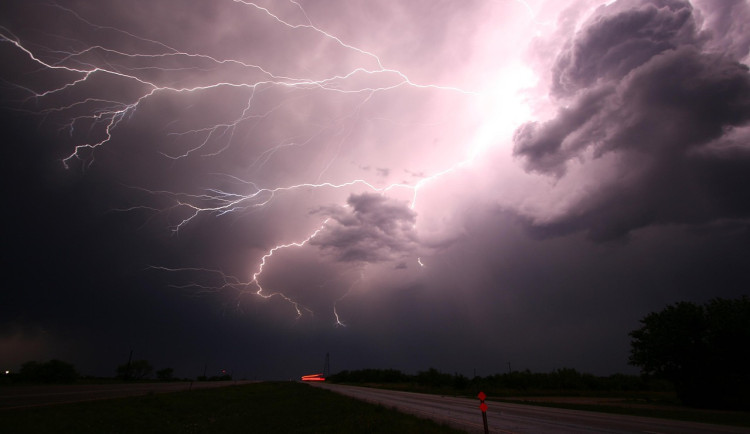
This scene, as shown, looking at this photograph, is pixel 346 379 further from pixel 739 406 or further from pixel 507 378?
pixel 739 406

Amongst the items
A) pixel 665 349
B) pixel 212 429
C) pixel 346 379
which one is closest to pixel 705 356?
pixel 665 349

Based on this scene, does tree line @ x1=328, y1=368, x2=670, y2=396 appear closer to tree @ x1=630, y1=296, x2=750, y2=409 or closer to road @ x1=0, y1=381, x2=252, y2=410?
tree @ x1=630, y1=296, x2=750, y2=409

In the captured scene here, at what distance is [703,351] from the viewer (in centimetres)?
2655

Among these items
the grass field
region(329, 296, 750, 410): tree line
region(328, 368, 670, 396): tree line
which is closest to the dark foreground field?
the grass field

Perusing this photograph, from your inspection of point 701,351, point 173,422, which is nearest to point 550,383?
point 701,351

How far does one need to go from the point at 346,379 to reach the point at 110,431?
437 feet

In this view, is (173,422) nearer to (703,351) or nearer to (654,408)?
(654,408)

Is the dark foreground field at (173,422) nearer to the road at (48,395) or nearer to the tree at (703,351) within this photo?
the road at (48,395)

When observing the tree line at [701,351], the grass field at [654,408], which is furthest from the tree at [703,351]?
Result: the grass field at [654,408]

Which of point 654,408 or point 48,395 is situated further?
point 654,408

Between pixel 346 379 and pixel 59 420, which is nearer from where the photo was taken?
pixel 59 420

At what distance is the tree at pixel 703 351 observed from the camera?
24656mm

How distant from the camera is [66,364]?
200 feet

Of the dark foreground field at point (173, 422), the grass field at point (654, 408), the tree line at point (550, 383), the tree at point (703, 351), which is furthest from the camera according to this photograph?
the tree line at point (550, 383)
